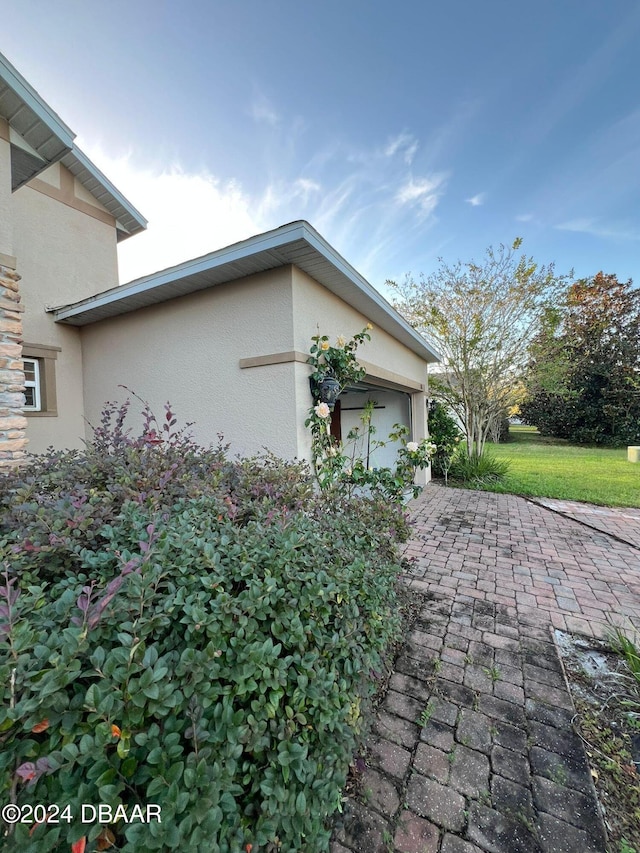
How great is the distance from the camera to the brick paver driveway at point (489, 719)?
60.2 inches

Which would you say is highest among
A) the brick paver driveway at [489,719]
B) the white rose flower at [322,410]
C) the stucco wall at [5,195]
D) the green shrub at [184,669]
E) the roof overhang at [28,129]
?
the roof overhang at [28,129]

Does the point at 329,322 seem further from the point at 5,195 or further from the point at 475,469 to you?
the point at 475,469

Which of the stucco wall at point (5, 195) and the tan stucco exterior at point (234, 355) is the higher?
the stucco wall at point (5, 195)

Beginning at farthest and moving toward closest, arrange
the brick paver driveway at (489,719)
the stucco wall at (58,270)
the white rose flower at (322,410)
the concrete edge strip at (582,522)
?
the stucco wall at (58,270) → the concrete edge strip at (582,522) → the white rose flower at (322,410) → the brick paver driveway at (489,719)

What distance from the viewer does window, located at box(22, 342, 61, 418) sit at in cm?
536

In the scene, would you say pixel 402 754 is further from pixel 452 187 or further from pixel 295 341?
pixel 452 187

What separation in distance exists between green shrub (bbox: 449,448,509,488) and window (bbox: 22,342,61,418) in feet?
30.2

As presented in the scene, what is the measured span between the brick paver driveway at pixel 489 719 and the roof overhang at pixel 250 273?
3.67 m

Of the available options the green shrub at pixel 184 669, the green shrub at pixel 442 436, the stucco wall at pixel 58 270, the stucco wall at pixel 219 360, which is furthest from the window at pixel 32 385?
the green shrub at pixel 442 436

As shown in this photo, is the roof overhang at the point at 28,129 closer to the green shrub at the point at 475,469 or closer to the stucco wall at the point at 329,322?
the stucco wall at the point at 329,322

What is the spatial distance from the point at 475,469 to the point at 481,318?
4122mm

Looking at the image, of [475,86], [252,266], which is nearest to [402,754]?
[252,266]

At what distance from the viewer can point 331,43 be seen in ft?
18.9

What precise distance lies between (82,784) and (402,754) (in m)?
1.78
